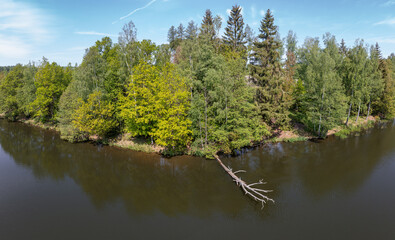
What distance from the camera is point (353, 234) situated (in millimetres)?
13508

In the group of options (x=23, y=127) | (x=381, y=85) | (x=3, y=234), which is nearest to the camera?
(x=3, y=234)

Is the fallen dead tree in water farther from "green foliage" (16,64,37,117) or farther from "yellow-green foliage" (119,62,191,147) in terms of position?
"green foliage" (16,64,37,117)

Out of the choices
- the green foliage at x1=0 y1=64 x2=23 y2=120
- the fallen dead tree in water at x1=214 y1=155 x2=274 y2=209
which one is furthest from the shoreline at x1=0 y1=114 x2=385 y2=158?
the green foliage at x1=0 y1=64 x2=23 y2=120

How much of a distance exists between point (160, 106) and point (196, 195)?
40.1 feet

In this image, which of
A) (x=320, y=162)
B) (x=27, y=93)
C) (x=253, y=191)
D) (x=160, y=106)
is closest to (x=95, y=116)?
(x=160, y=106)

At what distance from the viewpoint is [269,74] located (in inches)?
1162

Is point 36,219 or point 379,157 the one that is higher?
point 379,157

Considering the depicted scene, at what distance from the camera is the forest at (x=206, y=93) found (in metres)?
26.1

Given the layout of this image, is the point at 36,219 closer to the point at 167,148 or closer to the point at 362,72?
the point at 167,148

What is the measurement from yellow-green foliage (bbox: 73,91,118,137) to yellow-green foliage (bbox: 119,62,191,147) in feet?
12.9

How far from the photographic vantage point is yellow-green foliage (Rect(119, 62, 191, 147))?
84.5ft

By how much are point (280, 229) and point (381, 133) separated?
33.8m

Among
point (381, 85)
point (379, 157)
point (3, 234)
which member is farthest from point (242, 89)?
point (381, 85)

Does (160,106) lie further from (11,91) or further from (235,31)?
(11,91)
